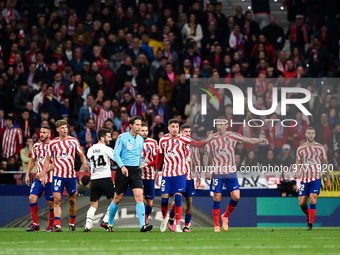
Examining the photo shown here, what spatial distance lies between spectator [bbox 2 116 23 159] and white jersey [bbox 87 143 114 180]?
219 inches

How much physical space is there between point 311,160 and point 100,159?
4.61 m

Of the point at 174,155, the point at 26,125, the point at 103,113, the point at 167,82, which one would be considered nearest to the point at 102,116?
the point at 103,113

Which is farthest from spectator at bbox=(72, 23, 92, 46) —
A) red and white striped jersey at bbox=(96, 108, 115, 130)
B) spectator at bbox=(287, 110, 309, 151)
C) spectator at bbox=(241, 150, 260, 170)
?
spectator at bbox=(287, 110, 309, 151)

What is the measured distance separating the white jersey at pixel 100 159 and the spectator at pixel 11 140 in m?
5.56

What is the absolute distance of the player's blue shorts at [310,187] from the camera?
12422 mm

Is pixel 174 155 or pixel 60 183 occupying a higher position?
pixel 174 155

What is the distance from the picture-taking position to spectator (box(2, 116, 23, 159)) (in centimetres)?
1667

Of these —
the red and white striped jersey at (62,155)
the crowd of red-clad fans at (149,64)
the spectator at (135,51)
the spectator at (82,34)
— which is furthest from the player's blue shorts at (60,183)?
the spectator at (82,34)

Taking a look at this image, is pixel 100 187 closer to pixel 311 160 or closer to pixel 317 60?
pixel 311 160

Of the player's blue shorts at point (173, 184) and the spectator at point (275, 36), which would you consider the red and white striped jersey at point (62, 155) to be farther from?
the spectator at point (275, 36)

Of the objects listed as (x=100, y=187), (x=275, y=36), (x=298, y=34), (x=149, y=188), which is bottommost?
(x=149, y=188)

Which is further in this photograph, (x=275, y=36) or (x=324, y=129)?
(x=275, y=36)

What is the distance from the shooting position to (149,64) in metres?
19.4

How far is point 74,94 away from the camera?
17812 millimetres
